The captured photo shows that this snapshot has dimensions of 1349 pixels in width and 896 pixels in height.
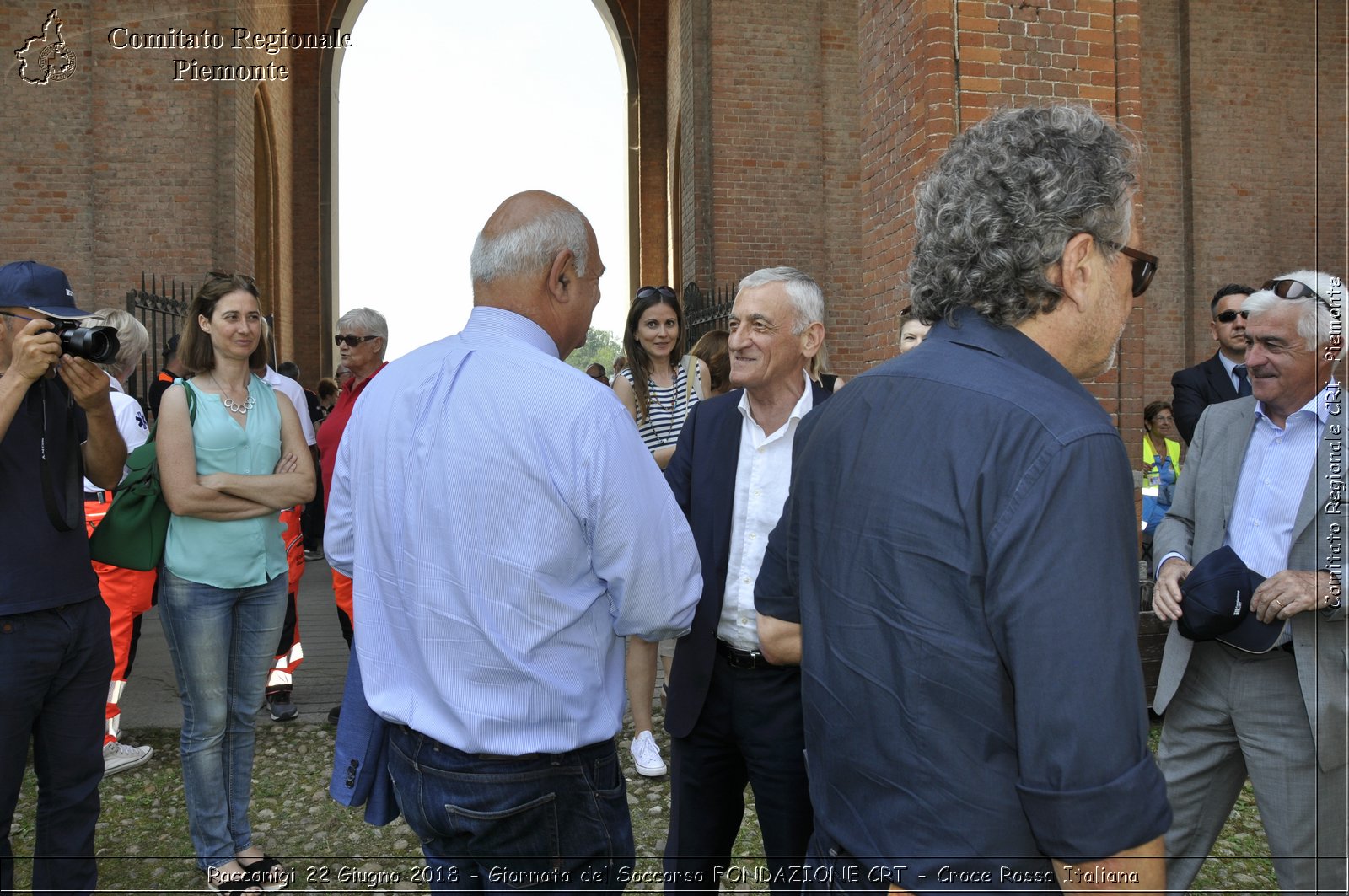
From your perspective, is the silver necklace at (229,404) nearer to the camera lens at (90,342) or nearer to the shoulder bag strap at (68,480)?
the shoulder bag strap at (68,480)

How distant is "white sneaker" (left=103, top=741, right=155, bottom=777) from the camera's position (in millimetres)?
4590

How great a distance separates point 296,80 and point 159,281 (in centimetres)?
915

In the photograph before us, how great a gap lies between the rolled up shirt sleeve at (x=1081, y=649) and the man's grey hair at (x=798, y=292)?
1691 mm

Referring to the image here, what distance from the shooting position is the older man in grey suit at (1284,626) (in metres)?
2.52

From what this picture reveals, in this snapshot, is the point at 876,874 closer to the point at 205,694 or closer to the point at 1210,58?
the point at 205,694

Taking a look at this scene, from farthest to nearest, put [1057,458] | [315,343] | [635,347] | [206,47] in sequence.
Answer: [315,343] < [206,47] < [635,347] < [1057,458]

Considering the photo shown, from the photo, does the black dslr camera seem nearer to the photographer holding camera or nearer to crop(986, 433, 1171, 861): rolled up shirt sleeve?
the photographer holding camera

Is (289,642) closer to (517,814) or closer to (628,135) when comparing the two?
(517,814)

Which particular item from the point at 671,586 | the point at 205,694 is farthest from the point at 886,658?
the point at 205,694

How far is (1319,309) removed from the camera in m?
2.54

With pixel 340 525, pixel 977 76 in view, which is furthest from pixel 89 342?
pixel 977 76

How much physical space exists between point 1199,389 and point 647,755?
3.63 metres

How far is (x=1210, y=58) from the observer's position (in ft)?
42.4

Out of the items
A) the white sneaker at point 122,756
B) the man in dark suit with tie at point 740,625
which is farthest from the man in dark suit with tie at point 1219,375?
the white sneaker at point 122,756
